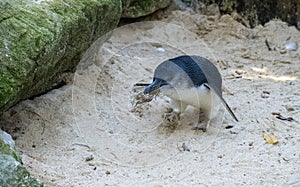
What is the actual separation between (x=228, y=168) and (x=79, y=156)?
2.62 ft

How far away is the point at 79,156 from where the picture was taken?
330cm

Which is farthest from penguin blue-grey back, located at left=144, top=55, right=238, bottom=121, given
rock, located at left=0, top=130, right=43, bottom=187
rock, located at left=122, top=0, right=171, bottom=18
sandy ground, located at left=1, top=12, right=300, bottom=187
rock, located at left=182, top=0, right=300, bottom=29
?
rock, located at left=182, top=0, right=300, bottom=29

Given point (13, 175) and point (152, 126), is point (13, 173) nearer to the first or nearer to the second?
point (13, 175)

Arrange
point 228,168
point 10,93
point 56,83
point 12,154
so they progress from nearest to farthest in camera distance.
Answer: point 12,154 → point 10,93 → point 228,168 → point 56,83

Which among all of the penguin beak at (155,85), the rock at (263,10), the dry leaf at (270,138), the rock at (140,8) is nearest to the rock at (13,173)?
the penguin beak at (155,85)

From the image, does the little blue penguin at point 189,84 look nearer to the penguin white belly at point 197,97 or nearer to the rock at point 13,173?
the penguin white belly at point 197,97

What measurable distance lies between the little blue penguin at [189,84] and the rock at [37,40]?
1.71 feet

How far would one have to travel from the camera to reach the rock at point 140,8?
4910 millimetres

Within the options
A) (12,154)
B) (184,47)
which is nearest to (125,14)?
(184,47)

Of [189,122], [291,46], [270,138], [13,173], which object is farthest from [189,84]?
[291,46]

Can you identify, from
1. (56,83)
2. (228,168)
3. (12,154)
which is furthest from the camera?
(56,83)

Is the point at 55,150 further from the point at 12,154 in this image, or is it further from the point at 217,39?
the point at 217,39

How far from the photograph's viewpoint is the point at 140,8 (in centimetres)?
498

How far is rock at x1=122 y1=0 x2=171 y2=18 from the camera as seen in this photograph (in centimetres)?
491
